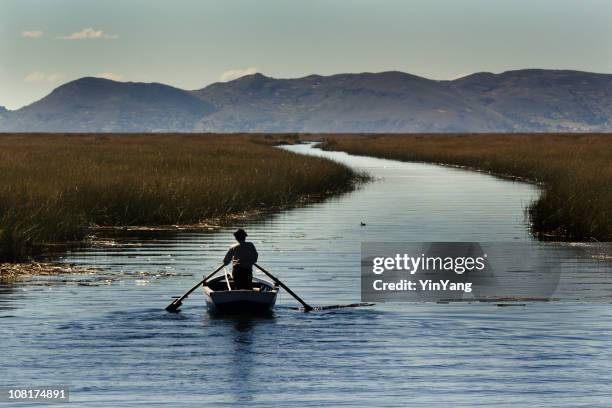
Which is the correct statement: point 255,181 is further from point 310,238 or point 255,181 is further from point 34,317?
point 34,317

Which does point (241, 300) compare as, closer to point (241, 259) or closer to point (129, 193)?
point (241, 259)

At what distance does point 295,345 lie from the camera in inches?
603

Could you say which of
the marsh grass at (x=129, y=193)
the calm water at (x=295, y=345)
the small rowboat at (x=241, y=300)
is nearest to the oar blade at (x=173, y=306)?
the calm water at (x=295, y=345)

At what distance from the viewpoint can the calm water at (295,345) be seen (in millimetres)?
12523

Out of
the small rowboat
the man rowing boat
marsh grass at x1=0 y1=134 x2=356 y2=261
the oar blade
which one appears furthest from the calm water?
marsh grass at x1=0 y1=134 x2=356 y2=261

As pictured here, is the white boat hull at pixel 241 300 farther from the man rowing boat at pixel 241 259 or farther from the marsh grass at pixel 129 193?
the marsh grass at pixel 129 193

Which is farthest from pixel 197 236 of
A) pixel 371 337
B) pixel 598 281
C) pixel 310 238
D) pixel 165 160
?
pixel 165 160

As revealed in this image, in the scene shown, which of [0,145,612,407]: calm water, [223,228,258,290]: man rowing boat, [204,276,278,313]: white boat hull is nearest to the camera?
[0,145,612,407]: calm water

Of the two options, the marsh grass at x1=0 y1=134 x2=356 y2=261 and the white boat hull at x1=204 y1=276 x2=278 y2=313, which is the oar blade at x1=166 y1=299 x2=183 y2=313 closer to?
the white boat hull at x1=204 y1=276 x2=278 y2=313

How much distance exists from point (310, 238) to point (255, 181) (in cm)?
1283

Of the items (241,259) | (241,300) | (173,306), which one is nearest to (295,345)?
(241,300)

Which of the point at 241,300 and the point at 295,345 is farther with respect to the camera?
the point at 241,300

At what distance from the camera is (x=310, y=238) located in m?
31.2

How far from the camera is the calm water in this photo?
12.5 m
